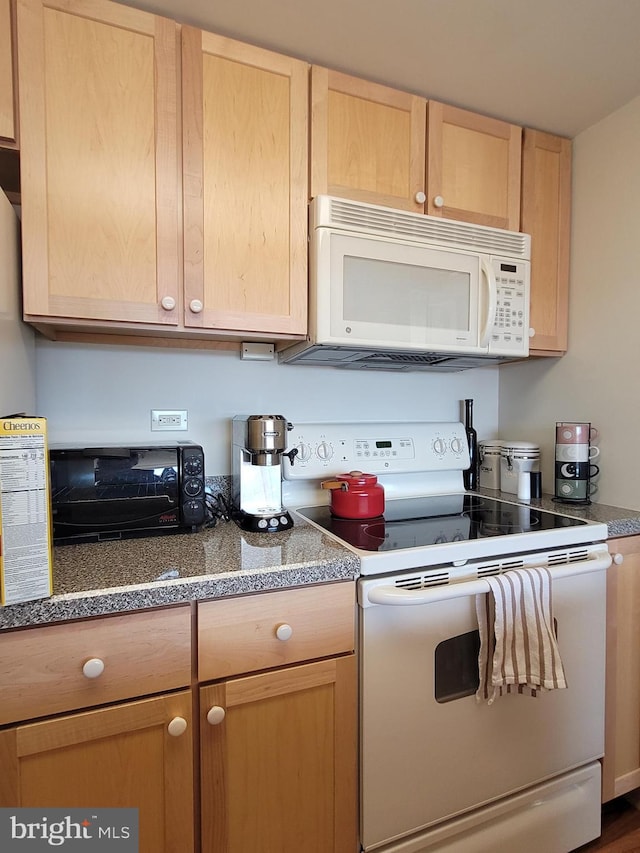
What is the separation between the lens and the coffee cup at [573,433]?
1570 mm

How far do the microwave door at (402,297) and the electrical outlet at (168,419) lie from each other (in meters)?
0.57

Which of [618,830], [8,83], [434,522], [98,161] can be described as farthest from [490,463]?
[8,83]

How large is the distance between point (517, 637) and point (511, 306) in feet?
3.41

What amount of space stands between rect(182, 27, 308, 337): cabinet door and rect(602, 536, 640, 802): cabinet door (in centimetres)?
123

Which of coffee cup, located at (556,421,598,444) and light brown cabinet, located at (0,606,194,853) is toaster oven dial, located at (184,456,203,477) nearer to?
light brown cabinet, located at (0,606,194,853)

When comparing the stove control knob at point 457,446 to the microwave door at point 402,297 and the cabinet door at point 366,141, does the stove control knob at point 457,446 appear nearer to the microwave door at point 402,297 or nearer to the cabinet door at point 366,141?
the microwave door at point 402,297

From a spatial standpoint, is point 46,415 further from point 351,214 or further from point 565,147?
point 565,147

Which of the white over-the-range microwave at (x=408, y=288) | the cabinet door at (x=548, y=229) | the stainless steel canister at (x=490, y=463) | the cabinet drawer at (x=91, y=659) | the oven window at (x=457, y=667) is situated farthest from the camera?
the stainless steel canister at (x=490, y=463)

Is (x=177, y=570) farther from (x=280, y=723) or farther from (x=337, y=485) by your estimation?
(x=337, y=485)

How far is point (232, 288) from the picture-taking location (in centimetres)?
124

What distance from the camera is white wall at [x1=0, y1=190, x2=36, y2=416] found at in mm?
962

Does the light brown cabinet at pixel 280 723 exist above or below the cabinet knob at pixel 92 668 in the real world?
below

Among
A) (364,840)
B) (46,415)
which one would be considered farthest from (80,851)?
(46,415)

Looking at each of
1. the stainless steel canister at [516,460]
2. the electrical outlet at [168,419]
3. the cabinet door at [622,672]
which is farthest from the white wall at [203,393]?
the cabinet door at [622,672]
